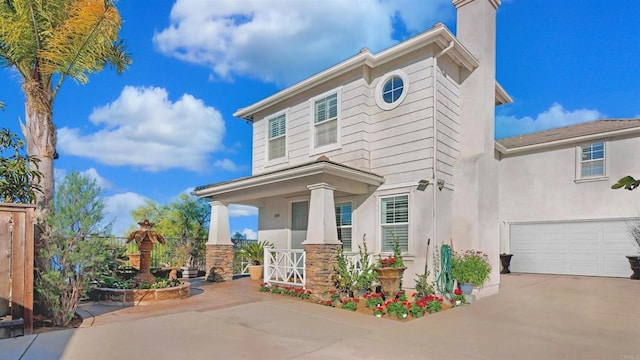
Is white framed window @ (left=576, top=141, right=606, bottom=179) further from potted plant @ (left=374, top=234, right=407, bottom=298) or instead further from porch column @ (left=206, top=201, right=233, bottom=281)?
porch column @ (left=206, top=201, right=233, bottom=281)

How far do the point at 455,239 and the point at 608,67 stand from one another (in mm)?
7608

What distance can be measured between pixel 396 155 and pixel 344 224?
8.33 feet

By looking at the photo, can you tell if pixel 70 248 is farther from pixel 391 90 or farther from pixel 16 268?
pixel 391 90

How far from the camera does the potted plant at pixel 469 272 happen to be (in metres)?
9.37

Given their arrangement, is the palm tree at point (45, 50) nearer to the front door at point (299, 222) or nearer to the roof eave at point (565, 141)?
the front door at point (299, 222)

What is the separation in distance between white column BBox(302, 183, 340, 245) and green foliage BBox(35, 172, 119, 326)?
445 cm

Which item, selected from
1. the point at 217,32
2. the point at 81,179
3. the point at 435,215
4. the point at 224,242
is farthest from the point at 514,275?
the point at 81,179

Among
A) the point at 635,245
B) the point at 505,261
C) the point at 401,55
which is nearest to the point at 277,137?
the point at 401,55

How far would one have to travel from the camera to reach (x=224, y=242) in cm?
1282

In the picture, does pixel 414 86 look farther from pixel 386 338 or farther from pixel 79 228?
pixel 79 228

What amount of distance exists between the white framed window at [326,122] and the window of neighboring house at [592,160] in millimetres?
9767

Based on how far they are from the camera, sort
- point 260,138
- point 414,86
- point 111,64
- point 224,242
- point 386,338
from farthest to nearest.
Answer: point 260,138 → point 224,242 → point 414,86 → point 111,64 → point 386,338

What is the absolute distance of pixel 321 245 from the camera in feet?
29.9

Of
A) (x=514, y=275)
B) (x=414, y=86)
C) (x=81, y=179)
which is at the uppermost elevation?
(x=414, y=86)
